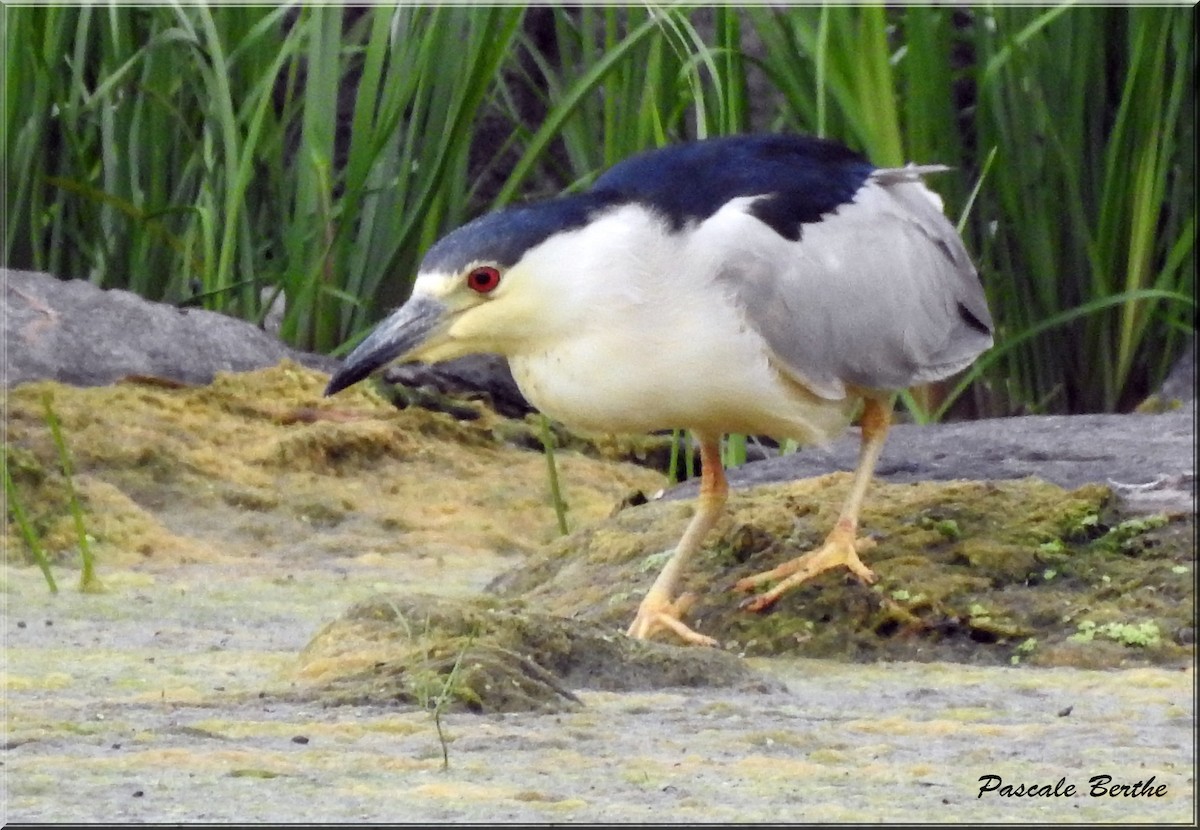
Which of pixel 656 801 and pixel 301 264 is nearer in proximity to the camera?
pixel 656 801

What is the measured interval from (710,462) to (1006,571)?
65cm

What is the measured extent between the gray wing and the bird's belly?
0.40ft

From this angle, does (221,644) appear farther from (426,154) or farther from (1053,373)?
(1053,373)

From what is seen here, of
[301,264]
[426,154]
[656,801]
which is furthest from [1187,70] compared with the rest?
[656,801]

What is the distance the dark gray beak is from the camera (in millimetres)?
3373

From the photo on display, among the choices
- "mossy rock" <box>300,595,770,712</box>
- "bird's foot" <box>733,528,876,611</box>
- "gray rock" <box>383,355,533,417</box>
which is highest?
"mossy rock" <box>300,595,770,712</box>

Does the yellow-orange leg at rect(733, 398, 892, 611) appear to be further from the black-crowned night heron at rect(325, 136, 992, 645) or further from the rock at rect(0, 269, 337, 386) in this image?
the rock at rect(0, 269, 337, 386)

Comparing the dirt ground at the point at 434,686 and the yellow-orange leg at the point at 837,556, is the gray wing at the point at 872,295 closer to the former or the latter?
the yellow-orange leg at the point at 837,556

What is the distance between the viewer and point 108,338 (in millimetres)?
5609

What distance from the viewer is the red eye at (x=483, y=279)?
133 inches

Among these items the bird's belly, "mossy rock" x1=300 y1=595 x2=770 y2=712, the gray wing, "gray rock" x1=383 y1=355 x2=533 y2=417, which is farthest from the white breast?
"gray rock" x1=383 y1=355 x2=533 y2=417

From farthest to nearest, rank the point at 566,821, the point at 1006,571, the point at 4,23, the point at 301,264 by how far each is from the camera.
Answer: the point at 301,264, the point at 4,23, the point at 1006,571, the point at 566,821

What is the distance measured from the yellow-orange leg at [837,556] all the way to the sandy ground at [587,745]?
0.24 meters

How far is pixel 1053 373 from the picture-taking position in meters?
6.42
